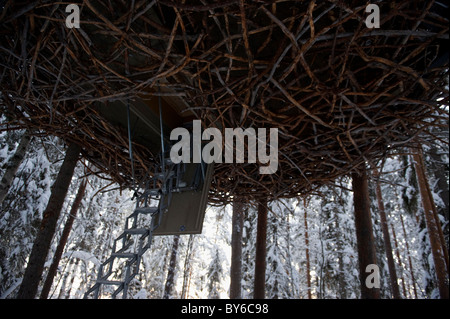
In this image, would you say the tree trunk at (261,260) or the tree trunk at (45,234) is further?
the tree trunk at (261,260)

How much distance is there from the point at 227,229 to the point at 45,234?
14158 mm

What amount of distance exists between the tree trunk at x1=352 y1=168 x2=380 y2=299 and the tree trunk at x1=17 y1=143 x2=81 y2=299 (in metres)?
3.11

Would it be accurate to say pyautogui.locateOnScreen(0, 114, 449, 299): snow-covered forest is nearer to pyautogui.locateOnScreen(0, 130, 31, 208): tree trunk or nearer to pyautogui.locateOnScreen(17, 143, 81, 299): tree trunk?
pyautogui.locateOnScreen(0, 130, 31, 208): tree trunk

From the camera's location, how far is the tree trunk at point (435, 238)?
525 cm

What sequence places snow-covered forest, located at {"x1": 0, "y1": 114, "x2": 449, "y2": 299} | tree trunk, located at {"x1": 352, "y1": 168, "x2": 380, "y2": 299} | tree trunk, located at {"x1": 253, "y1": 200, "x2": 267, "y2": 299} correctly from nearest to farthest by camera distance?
tree trunk, located at {"x1": 352, "y1": 168, "x2": 380, "y2": 299}, tree trunk, located at {"x1": 253, "y1": 200, "x2": 267, "y2": 299}, snow-covered forest, located at {"x1": 0, "y1": 114, "x2": 449, "y2": 299}

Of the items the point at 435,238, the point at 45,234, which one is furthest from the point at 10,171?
the point at 435,238

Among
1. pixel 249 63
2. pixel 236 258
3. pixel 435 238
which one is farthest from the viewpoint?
pixel 236 258

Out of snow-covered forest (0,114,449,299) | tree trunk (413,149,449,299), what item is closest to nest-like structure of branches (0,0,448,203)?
snow-covered forest (0,114,449,299)

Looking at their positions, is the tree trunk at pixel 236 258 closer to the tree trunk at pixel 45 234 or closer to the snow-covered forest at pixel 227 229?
the snow-covered forest at pixel 227 229

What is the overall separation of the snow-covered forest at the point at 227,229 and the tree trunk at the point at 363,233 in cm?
17

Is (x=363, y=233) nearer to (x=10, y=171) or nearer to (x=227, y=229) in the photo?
(x=10, y=171)

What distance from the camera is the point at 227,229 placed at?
53.8 feet

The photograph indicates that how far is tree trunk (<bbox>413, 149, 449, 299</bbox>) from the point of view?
5.25 m

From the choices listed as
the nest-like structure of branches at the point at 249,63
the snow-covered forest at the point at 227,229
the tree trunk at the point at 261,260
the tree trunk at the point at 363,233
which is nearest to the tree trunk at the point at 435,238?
the snow-covered forest at the point at 227,229
